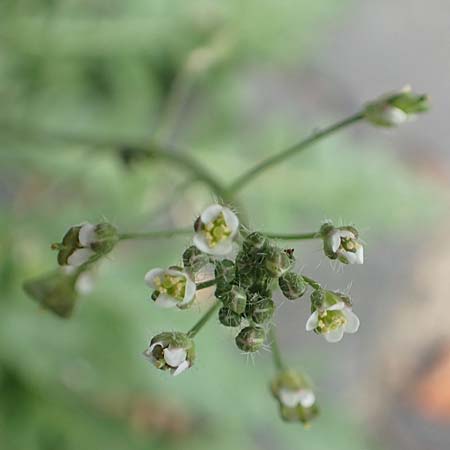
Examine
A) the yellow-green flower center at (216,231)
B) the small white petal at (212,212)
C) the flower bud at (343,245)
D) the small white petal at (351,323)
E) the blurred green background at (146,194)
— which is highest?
the flower bud at (343,245)

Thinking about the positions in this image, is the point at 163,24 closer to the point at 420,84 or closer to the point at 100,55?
the point at 100,55

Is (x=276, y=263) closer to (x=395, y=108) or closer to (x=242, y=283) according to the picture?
(x=242, y=283)

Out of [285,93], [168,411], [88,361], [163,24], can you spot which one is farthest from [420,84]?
[88,361]

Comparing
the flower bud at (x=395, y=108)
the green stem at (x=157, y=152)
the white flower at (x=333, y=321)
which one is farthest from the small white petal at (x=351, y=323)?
the flower bud at (x=395, y=108)

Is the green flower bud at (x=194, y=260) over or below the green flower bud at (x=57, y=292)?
over

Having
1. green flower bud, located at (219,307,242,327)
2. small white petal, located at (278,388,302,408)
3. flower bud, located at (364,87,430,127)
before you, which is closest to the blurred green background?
flower bud, located at (364,87,430,127)

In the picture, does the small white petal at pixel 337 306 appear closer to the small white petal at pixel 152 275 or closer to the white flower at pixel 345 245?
the white flower at pixel 345 245
